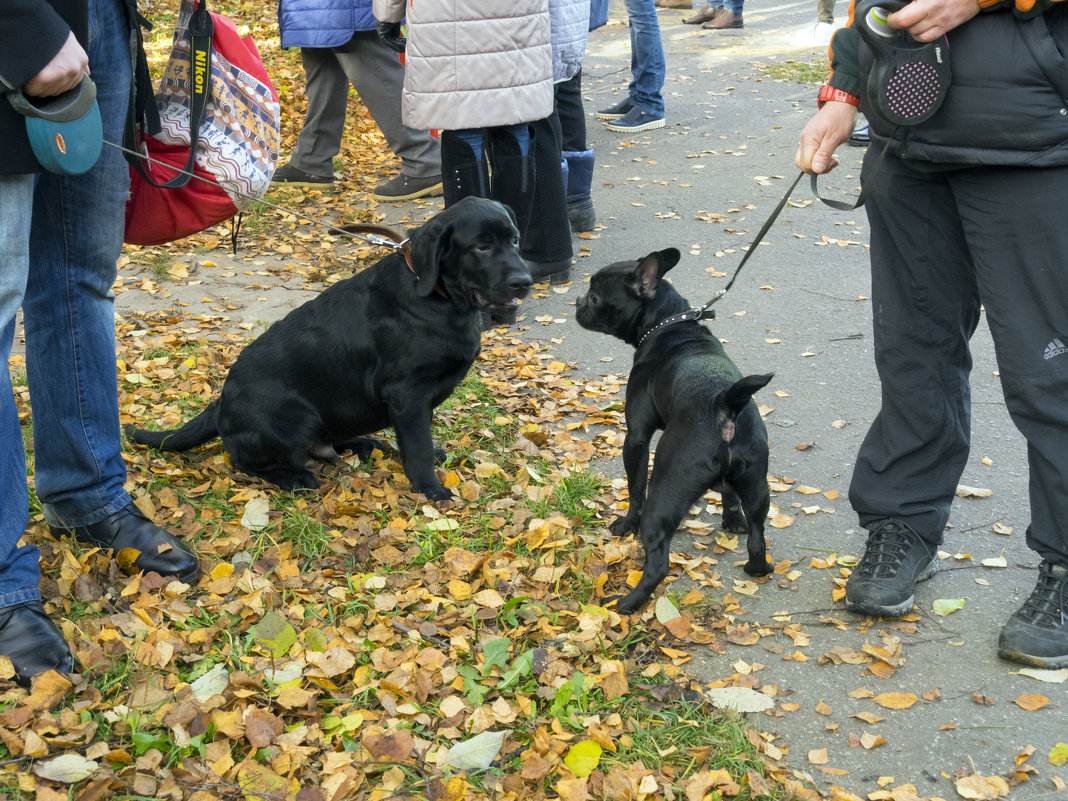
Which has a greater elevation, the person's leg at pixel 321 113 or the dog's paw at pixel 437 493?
the person's leg at pixel 321 113

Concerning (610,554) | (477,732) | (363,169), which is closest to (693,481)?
(610,554)

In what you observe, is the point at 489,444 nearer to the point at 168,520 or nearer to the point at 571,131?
the point at 168,520

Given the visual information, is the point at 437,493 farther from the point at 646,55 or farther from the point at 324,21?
the point at 646,55

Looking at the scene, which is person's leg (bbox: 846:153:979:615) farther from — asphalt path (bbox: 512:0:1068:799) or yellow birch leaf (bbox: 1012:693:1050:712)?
yellow birch leaf (bbox: 1012:693:1050:712)

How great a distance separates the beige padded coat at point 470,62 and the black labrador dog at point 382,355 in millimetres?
1458

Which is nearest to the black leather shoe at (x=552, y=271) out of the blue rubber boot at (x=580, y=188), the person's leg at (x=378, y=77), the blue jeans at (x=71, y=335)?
the blue rubber boot at (x=580, y=188)

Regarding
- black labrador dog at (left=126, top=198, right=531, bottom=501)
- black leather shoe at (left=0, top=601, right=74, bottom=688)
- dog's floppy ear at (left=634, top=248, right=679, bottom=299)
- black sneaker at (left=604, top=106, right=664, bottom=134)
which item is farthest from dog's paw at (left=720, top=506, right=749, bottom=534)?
black sneaker at (left=604, top=106, right=664, bottom=134)

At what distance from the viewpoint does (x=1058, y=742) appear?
2.73 meters

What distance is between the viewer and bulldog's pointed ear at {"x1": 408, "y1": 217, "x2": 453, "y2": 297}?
3.89 m

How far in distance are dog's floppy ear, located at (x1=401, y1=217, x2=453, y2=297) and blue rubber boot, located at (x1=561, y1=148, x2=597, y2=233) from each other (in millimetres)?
Result: 3146

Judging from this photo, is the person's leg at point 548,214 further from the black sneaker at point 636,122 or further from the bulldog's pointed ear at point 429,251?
the black sneaker at point 636,122

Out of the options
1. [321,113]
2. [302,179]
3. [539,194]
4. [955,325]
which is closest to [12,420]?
[955,325]

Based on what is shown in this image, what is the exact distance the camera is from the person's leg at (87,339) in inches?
117

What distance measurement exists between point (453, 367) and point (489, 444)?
74 cm
